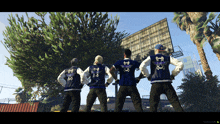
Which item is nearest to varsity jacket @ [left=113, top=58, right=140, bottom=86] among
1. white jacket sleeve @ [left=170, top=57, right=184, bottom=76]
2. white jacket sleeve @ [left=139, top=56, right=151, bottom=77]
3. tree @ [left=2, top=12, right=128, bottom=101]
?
white jacket sleeve @ [left=139, top=56, right=151, bottom=77]

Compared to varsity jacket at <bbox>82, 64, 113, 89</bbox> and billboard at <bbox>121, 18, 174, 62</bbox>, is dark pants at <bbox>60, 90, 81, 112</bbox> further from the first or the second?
billboard at <bbox>121, 18, 174, 62</bbox>

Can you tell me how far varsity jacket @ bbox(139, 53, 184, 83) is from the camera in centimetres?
325

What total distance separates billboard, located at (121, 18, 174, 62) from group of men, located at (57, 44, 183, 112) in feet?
42.8

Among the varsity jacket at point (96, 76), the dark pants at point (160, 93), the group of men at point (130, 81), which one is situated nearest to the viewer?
the dark pants at point (160, 93)

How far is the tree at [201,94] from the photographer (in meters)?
10.8

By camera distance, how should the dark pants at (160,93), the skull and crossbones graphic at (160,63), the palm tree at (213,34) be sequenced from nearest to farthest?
1. the dark pants at (160,93)
2. the skull and crossbones graphic at (160,63)
3. the palm tree at (213,34)

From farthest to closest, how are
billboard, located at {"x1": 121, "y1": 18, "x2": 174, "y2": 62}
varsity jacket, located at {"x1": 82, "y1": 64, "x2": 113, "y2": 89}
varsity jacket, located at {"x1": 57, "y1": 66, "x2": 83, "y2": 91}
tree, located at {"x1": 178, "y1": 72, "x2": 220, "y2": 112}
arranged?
billboard, located at {"x1": 121, "y1": 18, "x2": 174, "y2": 62} → tree, located at {"x1": 178, "y1": 72, "x2": 220, "y2": 112} → varsity jacket, located at {"x1": 57, "y1": 66, "x2": 83, "y2": 91} → varsity jacket, located at {"x1": 82, "y1": 64, "x2": 113, "y2": 89}

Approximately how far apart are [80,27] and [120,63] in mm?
9025

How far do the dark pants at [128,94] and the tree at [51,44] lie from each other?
8.25m

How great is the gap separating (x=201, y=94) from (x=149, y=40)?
9435mm

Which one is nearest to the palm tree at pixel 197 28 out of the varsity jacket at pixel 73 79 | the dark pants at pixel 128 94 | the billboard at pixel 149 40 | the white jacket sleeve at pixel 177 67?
the billboard at pixel 149 40

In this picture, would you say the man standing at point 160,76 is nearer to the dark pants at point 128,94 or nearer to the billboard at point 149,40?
the dark pants at point 128,94

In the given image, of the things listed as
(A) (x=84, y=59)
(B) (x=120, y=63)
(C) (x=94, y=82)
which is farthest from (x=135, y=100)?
(A) (x=84, y=59)

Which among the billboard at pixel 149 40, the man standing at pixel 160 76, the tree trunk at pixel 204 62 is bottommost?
the man standing at pixel 160 76
